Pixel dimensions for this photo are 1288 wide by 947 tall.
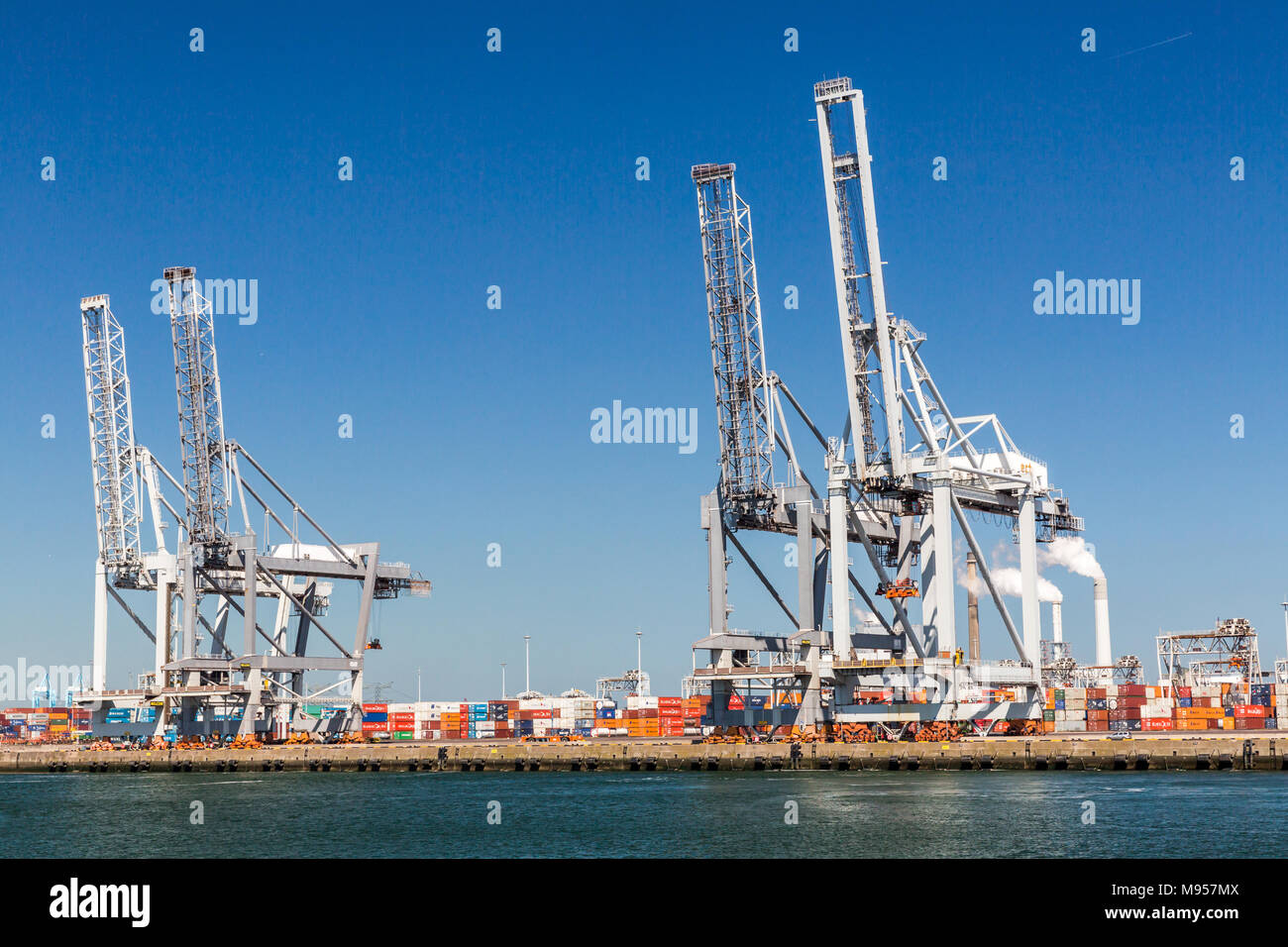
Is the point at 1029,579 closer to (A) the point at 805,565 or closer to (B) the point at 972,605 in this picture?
(A) the point at 805,565

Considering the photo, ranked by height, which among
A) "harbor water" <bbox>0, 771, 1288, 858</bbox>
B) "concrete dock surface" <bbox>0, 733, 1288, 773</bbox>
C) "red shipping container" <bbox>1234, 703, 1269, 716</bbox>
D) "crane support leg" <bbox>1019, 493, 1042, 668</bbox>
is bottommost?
"red shipping container" <bbox>1234, 703, 1269, 716</bbox>

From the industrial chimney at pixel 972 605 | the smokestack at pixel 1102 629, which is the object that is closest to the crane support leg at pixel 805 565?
the industrial chimney at pixel 972 605

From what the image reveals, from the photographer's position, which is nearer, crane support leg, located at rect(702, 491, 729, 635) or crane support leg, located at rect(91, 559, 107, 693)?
crane support leg, located at rect(702, 491, 729, 635)

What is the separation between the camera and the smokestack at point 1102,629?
389 ft

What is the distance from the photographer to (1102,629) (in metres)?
120

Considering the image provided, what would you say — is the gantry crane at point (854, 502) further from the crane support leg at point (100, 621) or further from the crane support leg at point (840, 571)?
the crane support leg at point (100, 621)

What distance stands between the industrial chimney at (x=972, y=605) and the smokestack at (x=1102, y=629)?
12.2m

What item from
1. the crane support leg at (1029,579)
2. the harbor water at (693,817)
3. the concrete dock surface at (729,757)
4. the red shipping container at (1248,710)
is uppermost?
the crane support leg at (1029,579)

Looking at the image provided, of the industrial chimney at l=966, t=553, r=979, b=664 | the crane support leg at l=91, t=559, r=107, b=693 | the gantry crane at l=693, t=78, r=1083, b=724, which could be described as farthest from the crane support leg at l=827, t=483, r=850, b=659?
the crane support leg at l=91, t=559, r=107, b=693

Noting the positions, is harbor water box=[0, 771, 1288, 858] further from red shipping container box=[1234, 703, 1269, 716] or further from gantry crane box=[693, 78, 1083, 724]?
red shipping container box=[1234, 703, 1269, 716]

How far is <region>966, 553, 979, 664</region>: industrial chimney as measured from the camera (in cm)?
10644

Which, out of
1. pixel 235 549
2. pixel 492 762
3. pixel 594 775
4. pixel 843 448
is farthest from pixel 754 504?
pixel 235 549

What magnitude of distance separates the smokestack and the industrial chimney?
39.9ft
